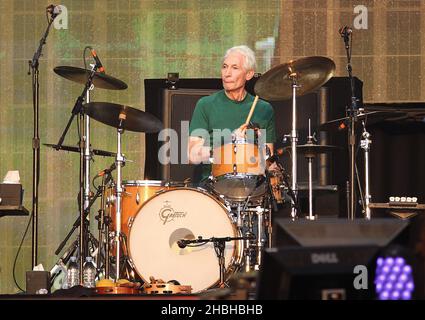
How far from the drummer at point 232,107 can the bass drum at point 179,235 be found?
95 cm

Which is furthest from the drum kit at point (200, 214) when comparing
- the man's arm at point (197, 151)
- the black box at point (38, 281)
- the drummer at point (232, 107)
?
the black box at point (38, 281)

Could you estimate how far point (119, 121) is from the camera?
782cm

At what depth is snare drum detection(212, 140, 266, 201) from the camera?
7.59 m

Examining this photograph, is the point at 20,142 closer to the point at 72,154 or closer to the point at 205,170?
the point at 72,154

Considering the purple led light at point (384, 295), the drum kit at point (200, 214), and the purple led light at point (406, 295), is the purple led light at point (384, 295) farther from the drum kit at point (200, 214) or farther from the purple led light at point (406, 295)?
the drum kit at point (200, 214)

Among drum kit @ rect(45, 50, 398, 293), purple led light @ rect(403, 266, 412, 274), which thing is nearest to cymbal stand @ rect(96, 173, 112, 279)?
drum kit @ rect(45, 50, 398, 293)

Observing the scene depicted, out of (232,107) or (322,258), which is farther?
(232,107)

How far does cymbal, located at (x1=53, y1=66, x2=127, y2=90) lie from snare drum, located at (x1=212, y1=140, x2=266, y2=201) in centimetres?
103

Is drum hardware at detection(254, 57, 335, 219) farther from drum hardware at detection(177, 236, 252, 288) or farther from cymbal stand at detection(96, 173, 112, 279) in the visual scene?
cymbal stand at detection(96, 173, 112, 279)

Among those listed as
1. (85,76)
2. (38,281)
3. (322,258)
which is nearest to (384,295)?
(322,258)

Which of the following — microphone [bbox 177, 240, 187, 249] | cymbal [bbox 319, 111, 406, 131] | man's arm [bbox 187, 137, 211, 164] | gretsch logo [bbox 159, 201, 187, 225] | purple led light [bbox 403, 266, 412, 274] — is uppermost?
cymbal [bbox 319, 111, 406, 131]

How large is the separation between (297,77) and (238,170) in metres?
0.87

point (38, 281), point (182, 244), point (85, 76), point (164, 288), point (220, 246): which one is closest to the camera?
point (38, 281)

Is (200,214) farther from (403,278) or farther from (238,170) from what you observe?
(403,278)
